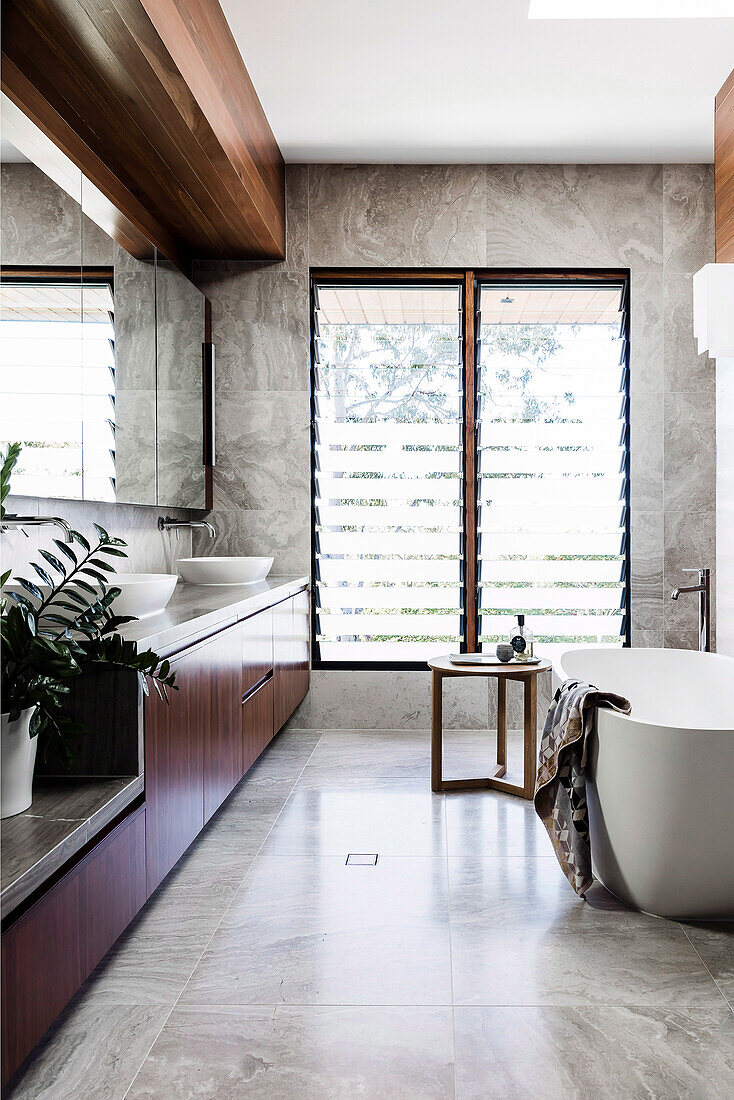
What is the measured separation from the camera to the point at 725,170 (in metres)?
3.88

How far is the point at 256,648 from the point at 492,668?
3.33ft

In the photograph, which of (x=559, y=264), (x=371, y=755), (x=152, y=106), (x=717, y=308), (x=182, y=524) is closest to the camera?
(x=152, y=106)

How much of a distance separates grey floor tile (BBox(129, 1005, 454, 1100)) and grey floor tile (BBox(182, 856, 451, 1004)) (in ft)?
0.25

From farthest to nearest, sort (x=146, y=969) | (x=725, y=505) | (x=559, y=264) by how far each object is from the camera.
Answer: (x=559, y=264)
(x=725, y=505)
(x=146, y=969)

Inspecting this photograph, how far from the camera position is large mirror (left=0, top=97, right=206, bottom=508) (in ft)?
8.55

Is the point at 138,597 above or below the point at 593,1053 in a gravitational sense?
above

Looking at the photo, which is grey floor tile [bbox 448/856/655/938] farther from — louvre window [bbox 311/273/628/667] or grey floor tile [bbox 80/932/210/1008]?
louvre window [bbox 311/273/628/667]

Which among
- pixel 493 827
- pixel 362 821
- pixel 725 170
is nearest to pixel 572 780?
pixel 493 827

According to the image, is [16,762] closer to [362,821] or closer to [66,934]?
[66,934]

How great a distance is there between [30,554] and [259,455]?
7.18ft

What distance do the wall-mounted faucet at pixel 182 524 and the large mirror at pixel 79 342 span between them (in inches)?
6.2

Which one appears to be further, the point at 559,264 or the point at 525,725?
the point at 559,264

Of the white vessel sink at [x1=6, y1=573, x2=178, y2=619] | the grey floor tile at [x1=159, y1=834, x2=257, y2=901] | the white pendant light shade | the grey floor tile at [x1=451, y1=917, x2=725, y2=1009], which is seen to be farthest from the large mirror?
the white pendant light shade

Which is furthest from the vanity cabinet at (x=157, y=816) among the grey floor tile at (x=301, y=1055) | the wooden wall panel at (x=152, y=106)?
the wooden wall panel at (x=152, y=106)
